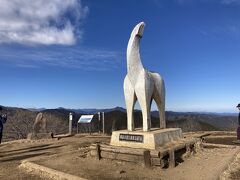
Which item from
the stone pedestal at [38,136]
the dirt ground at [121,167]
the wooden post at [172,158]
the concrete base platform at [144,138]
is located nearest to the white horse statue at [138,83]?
the concrete base platform at [144,138]

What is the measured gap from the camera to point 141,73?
9.73 metres

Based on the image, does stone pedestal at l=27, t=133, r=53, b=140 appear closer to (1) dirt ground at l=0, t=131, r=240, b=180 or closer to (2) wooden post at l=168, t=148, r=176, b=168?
(1) dirt ground at l=0, t=131, r=240, b=180

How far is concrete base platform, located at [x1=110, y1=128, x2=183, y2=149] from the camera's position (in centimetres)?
894

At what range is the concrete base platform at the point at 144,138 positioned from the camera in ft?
29.3

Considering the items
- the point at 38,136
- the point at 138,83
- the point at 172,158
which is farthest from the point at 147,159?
the point at 38,136

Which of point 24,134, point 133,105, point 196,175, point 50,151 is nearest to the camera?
point 196,175

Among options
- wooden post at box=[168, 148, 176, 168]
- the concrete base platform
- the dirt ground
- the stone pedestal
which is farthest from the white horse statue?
the stone pedestal

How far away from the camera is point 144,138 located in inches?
357

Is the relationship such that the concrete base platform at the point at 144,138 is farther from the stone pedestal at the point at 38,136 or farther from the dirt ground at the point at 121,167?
the stone pedestal at the point at 38,136

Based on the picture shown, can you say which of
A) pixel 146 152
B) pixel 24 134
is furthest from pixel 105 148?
pixel 24 134

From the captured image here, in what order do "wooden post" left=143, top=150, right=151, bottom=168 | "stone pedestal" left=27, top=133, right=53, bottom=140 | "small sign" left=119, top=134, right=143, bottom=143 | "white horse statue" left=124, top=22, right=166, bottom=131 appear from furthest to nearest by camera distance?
"stone pedestal" left=27, top=133, right=53, bottom=140 < "white horse statue" left=124, top=22, right=166, bottom=131 < "small sign" left=119, top=134, right=143, bottom=143 < "wooden post" left=143, top=150, right=151, bottom=168

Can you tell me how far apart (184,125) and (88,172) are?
2076 centimetres

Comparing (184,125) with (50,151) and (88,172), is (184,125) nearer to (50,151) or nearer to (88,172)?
(50,151)

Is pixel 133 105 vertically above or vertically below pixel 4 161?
above
